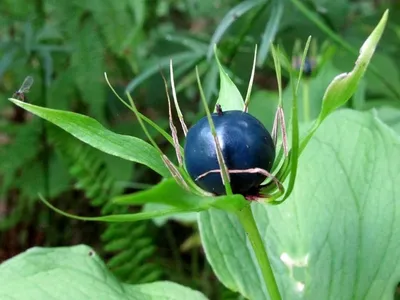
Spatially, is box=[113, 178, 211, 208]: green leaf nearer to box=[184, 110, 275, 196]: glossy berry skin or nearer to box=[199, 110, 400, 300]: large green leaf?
box=[184, 110, 275, 196]: glossy berry skin

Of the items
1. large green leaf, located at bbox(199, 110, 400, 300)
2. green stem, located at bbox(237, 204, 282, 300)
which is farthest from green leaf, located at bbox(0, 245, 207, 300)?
green stem, located at bbox(237, 204, 282, 300)

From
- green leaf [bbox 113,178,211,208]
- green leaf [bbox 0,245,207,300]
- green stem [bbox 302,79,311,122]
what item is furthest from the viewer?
green stem [bbox 302,79,311,122]

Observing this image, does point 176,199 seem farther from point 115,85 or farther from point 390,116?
point 115,85

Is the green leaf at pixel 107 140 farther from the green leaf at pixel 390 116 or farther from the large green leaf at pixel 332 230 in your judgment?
the green leaf at pixel 390 116

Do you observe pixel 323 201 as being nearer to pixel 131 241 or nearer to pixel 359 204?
pixel 359 204

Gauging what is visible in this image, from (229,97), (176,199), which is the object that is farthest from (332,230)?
(176,199)

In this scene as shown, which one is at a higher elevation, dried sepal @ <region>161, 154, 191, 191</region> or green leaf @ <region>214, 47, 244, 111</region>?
green leaf @ <region>214, 47, 244, 111</region>
